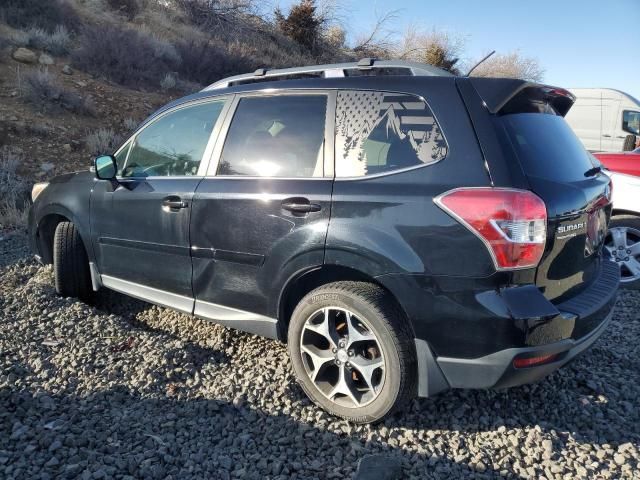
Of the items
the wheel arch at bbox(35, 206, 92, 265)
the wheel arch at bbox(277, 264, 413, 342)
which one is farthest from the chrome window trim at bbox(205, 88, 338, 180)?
the wheel arch at bbox(35, 206, 92, 265)

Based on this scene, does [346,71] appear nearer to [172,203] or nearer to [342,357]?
[172,203]

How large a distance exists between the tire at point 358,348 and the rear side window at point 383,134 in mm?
647

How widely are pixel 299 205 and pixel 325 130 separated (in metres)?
0.48

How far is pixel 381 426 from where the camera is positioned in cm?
274

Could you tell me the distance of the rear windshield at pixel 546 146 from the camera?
2475 millimetres

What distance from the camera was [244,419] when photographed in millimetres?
2836

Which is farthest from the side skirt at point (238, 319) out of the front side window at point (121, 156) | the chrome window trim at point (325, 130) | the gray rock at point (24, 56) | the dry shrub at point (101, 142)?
the gray rock at point (24, 56)

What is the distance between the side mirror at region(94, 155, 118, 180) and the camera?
3807 mm

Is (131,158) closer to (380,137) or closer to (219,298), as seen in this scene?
(219,298)

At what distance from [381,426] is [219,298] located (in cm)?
128

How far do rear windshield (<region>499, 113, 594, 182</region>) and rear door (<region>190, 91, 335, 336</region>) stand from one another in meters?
0.97

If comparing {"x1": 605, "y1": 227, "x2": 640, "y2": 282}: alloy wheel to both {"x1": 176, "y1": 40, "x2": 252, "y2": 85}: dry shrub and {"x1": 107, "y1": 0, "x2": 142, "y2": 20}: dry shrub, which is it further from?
{"x1": 107, "y1": 0, "x2": 142, "y2": 20}: dry shrub

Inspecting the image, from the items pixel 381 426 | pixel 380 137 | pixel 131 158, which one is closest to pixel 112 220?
pixel 131 158

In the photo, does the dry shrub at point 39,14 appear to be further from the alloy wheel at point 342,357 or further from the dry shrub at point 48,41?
the alloy wheel at point 342,357
